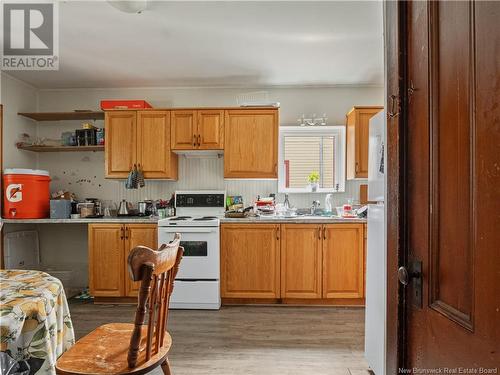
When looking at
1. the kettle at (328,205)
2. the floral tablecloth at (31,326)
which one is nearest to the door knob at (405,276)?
the floral tablecloth at (31,326)

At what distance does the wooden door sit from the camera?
0.59 meters

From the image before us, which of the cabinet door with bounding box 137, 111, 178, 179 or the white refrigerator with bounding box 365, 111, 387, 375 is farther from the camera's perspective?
the cabinet door with bounding box 137, 111, 178, 179

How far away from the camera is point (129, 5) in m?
2.13

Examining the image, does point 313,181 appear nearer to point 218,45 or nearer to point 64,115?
point 218,45

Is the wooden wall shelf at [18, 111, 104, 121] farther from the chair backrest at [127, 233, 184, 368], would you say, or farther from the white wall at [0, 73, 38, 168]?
the chair backrest at [127, 233, 184, 368]

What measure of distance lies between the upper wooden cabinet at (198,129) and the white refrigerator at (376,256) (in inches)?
75.7

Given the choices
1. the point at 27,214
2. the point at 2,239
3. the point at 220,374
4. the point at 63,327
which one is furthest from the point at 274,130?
the point at 2,239

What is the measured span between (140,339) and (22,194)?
9.70ft

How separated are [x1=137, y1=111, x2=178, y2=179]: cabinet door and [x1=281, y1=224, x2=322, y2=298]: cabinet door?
1584 millimetres

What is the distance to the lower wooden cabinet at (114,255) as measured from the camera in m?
3.29

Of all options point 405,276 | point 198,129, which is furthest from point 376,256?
point 198,129

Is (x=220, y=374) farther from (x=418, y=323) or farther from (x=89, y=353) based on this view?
(x=418, y=323)

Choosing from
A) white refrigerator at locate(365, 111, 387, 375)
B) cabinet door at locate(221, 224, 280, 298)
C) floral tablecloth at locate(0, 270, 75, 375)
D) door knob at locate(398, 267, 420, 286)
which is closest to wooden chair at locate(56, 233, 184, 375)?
floral tablecloth at locate(0, 270, 75, 375)

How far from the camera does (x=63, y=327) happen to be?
4.33 feet
